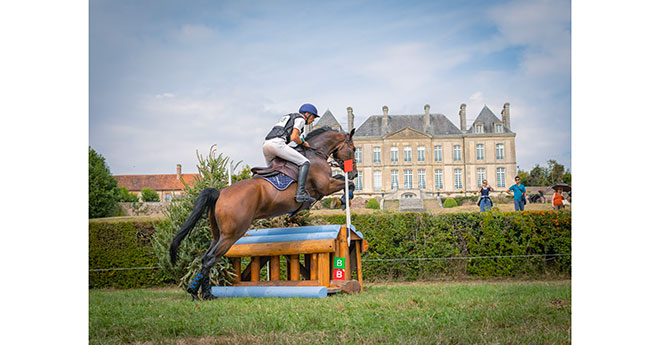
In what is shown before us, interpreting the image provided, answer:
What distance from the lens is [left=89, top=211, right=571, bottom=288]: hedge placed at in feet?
22.5

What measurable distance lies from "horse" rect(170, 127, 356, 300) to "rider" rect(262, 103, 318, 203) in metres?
0.12

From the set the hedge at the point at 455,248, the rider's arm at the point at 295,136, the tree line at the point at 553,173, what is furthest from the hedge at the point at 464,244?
the rider's arm at the point at 295,136

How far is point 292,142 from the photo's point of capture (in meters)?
4.45

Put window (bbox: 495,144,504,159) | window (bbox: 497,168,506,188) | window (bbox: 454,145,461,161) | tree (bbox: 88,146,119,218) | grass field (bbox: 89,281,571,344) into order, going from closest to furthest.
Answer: grass field (bbox: 89,281,571,344)
tree (bbox: 88,146,119,218)
window (bbox: 497,168,506,188)
window (bbox: 495,144,504,159)
window (bbox: 454,145,461,161)

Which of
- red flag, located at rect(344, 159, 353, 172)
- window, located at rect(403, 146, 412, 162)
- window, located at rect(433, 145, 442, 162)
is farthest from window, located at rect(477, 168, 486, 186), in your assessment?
red flag, located at rect(344, 159, 353, 172)

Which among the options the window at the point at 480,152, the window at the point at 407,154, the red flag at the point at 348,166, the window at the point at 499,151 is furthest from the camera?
the window at the point at 407,154

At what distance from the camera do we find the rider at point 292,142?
14.2 feet

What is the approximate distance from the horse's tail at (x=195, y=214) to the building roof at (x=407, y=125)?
37616 millimetres

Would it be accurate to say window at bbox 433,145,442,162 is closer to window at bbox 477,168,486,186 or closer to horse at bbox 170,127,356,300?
window at bbox 477,168,486,186

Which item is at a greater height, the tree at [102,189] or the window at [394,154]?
the window at [394,154]

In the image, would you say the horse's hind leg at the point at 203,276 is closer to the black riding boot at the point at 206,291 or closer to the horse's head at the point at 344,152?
the black riding boot at the point at 206,291
